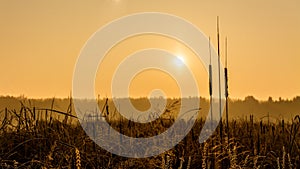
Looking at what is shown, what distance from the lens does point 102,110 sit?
6.11 metres

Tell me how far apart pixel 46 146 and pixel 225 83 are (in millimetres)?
1976

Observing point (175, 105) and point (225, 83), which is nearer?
point (225, 83)

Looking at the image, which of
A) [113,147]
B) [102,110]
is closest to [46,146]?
[113,147]

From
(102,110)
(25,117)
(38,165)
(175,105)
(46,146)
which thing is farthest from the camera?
(175,105)

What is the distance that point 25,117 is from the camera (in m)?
5.69

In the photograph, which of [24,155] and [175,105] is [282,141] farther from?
[24,155]

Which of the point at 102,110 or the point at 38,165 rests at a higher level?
the point at 102,110

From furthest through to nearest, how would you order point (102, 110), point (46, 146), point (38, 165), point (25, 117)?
point (102, 110) < point (25, 117) < point (46, 146) < point (38, 165)

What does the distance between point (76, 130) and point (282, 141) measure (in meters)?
2.64

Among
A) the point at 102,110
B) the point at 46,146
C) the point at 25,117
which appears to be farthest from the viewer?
the point at 102,110

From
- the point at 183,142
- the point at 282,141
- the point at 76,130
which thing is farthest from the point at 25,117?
the point at 282,141

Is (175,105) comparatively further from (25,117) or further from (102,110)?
(25,117)

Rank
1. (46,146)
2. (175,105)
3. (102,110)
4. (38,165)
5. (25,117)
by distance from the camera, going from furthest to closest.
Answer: (175,105) < (102,110) < (25,117) < (46,146) < (38,165)

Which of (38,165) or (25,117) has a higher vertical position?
(25,117)
